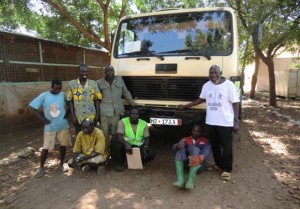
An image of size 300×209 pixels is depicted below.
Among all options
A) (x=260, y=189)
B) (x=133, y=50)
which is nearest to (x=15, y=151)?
(x=133, y=50)

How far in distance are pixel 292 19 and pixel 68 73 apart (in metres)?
7.71

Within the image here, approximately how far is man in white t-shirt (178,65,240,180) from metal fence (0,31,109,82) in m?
5.64

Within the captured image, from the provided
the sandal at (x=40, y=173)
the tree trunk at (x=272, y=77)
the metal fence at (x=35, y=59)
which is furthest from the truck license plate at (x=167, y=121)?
the tree trunk at (x=272, y=77)

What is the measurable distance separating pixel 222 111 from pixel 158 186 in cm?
139

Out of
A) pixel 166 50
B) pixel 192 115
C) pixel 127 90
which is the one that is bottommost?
pixel 192 115

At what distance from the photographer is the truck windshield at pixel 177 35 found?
514 centimetres

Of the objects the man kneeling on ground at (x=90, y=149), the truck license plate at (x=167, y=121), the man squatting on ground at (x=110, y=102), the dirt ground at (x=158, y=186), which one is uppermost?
the man squatting on ground at (x=110, y=102)

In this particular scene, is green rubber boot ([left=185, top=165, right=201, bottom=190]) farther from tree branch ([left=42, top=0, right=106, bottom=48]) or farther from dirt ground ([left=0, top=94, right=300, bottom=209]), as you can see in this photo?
tree branch ([left=42, top=0, right=106, bottom=48])

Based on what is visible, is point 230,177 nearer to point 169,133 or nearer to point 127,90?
point 127,90

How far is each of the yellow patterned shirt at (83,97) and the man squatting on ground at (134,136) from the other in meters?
0.54

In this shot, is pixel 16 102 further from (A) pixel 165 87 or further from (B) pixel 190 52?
(B) pixel 190 52

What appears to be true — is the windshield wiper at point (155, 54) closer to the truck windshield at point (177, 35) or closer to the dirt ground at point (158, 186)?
the truck windshield at point (177, 35)

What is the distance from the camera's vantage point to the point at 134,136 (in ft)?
16.0

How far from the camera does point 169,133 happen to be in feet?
24.2
